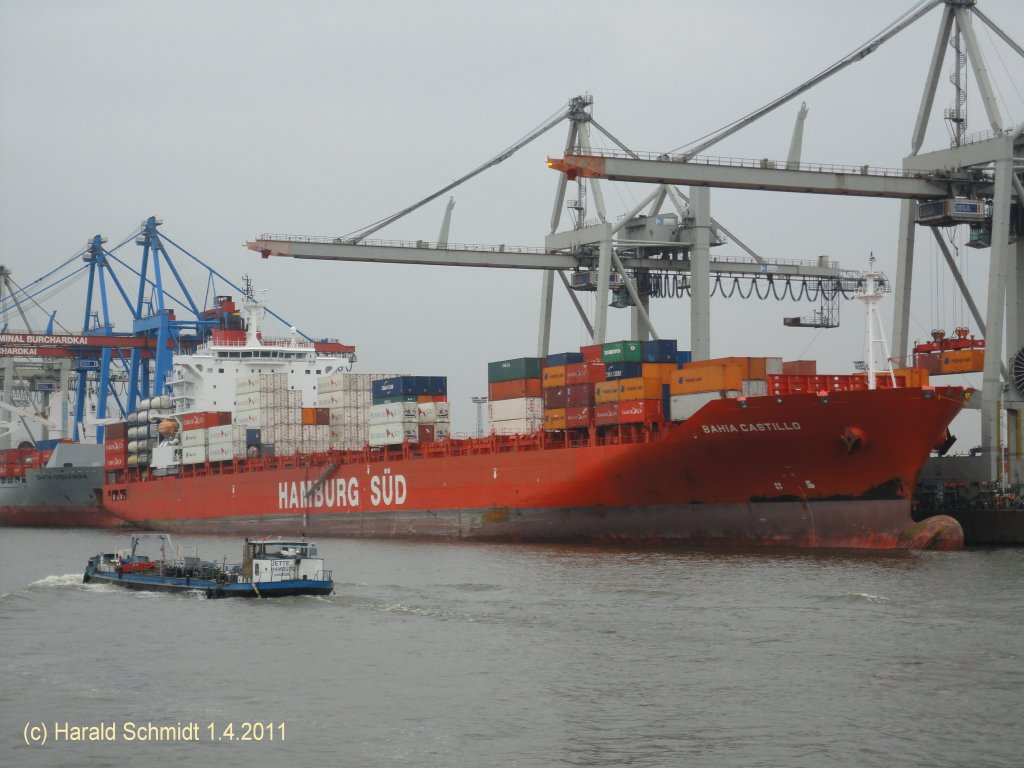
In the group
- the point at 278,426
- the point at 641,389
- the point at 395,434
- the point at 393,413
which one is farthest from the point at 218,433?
the point at 641,389

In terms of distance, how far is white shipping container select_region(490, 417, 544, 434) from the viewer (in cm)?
3962

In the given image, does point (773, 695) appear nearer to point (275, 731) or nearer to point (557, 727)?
point (557, 727)

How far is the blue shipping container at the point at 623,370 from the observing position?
35594 mm

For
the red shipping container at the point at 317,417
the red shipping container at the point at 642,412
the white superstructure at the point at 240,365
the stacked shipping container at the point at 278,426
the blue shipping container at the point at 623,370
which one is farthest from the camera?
the white superstructure at the point at 240,365

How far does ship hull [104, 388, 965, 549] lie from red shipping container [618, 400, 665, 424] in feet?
1.36

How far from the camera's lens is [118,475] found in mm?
58531

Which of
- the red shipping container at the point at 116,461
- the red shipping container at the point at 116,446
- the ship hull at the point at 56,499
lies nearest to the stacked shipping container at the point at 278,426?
the red shipping container at the point at 116,461

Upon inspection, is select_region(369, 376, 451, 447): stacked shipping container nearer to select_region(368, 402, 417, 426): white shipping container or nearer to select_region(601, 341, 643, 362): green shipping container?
select_region(368, 402, 417, 426): white shipping container

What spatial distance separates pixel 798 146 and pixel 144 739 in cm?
2630

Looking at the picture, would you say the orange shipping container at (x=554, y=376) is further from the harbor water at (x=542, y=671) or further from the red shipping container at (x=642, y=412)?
the harbor water at (x=542, y=671)

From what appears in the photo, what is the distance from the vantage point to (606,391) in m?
36.2

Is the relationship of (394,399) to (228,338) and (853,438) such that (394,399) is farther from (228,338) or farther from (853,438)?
(853,438)

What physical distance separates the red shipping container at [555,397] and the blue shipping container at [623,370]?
1849 millimetres

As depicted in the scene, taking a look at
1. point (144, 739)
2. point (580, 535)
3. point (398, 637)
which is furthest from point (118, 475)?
point (144, 739)
